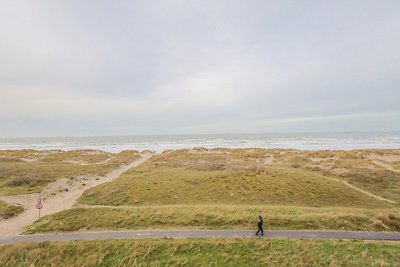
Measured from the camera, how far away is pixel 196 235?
68.4ft

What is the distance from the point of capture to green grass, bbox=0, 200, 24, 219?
2602 cm

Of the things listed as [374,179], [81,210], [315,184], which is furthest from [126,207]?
[374,179]

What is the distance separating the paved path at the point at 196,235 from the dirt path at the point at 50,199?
300 cm

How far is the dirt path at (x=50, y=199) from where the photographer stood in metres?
24.2

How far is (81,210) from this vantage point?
26.8 metres

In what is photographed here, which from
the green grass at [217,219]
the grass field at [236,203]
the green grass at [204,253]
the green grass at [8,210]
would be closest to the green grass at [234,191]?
the grass field at [236,203]

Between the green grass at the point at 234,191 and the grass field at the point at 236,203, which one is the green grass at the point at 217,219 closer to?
the grass field at the point at 236,203

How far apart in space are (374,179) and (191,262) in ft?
112

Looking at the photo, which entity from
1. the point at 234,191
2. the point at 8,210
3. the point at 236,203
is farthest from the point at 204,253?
the point at 8,210

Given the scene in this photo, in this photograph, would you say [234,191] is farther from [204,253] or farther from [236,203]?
[204,253]

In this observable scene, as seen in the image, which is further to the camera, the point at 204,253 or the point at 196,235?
the point at 196,235

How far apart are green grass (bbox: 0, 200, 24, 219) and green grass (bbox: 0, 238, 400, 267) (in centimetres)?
834

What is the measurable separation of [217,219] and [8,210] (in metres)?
22.1

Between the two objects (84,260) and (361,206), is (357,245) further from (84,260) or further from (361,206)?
(84,260)
